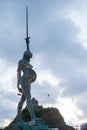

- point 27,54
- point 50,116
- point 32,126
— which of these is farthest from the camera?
point 50,116

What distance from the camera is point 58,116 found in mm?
61000

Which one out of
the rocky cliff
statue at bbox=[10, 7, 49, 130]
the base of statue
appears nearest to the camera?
the base of statue

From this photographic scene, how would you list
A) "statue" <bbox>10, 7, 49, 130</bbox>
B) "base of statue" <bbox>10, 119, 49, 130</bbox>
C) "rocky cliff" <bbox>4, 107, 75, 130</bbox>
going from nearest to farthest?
"base of statue" <bbox>10, 119, 49, 130</bbox> < "statue" <bbox>10, 7, 49, 130</bbox> < "rocky cliff" <bbox>4, 107, 75, 130</bbox>

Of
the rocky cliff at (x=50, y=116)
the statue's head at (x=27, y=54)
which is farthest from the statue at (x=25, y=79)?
the rocky cliff at (x=50, y=116)

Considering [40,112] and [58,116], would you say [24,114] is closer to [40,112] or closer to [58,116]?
[40,112]

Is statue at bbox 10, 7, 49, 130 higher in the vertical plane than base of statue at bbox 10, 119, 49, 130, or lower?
higher

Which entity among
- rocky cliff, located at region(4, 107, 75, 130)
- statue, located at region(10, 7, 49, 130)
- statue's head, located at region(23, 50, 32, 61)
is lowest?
statue, located at region(10, 7, 49, 130)

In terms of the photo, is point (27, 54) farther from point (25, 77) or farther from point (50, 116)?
point (50, 116)

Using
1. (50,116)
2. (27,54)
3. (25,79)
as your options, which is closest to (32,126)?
(25,79)

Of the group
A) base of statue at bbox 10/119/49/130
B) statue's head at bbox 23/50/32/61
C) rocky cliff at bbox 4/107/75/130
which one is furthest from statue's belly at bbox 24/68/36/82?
rocky cliff at bbox 4/107/75/130

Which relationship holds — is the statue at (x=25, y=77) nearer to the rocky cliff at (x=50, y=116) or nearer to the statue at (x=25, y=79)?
the statue at (x=25, y=79)

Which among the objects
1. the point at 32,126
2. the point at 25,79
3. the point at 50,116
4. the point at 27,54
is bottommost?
the point at 32,126

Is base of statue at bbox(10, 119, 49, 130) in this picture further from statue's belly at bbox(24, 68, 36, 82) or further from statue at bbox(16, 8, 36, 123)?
statue's belly at bbox(24, 68, 36, 82)

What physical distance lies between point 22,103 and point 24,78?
1260mm
